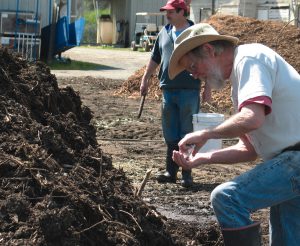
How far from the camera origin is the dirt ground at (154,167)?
243 inches

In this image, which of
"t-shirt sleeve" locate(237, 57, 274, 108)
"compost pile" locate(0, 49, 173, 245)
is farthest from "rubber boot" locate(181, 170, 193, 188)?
"t-shirt sleeve" locate(237, 57, 274, 108)

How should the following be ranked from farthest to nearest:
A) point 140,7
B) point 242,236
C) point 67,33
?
point 140,7, point 67,33, point 242,236

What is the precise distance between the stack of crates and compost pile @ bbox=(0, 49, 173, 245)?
2048 centimetres

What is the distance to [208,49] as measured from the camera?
4090mm

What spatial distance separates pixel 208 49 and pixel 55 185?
1.37 m

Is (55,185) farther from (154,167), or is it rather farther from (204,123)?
(154,167)

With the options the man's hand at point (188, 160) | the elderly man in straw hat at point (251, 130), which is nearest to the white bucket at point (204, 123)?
the man's hand at point (188, 160)

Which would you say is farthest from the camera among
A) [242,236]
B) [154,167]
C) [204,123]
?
[154,167]

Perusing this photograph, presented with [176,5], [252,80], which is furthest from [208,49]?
[176,5]

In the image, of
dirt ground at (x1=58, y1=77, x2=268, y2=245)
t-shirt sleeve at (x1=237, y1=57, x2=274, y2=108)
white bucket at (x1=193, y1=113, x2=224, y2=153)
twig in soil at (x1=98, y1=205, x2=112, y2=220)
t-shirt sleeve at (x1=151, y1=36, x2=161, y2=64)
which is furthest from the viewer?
t-shirt sleeve at (x1=151, y1=36, x2=161, y2=64)

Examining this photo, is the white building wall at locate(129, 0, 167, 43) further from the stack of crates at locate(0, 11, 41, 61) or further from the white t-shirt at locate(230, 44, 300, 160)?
the white t-shirt at locate(230, 44, 300, 160)

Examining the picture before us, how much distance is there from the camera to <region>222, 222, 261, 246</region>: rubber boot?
402 cm

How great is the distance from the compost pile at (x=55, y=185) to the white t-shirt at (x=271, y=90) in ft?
3.95

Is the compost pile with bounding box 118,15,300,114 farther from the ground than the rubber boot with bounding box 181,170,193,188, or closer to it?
farther from the ground
